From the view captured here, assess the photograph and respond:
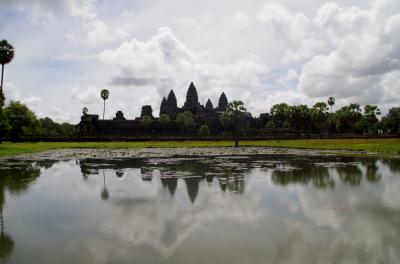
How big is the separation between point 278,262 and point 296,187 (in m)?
9.66

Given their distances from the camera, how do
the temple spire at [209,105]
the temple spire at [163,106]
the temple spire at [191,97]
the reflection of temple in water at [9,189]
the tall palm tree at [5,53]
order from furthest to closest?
the temple spire at [209,105]
the temple spire at [163,106]
the temple spire at [191,97]
the tall palm tree at [5,53]
the reflection of temple in water at [9,189]

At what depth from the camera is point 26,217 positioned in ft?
37.3

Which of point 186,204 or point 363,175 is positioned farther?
point 363,175

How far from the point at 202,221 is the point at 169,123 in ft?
354

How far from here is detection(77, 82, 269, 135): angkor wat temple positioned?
113 m

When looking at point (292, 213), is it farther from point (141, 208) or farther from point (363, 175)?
point (363, 175)

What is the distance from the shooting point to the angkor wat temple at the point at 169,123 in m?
113

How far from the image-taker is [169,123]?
4643 inches

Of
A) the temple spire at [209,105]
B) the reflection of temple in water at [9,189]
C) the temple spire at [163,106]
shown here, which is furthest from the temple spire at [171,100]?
the reflection of temple in water at [9,189]

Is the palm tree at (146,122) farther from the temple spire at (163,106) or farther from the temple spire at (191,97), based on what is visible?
the temple spire at (191,97)

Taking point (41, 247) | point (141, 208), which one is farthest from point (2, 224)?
point (141, 208)

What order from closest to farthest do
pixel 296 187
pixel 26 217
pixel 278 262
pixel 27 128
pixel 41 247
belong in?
pixel 278 262
pixel 41 247
pixel 26 217
pixel 296 187
pixel 27 128

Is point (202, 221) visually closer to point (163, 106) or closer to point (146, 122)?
point (146, 122)

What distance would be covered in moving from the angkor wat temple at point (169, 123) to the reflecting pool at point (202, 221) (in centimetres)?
9284
